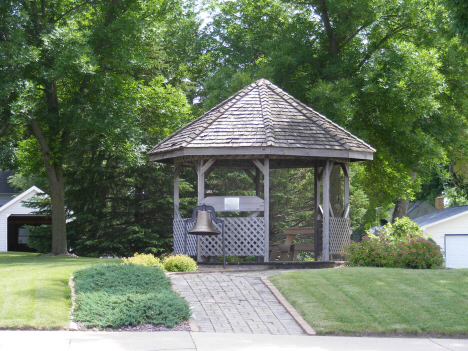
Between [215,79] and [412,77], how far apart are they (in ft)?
26.5

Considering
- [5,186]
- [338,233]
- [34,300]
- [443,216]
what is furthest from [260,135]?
[5,186]

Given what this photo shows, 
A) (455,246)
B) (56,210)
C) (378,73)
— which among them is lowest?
(455,246)

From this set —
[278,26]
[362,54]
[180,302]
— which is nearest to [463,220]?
[362,54]

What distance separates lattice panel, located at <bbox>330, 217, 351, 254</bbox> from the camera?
16438mm

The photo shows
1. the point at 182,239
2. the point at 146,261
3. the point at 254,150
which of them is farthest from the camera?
the point at 182,239

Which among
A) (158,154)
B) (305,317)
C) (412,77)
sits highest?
(412,77)

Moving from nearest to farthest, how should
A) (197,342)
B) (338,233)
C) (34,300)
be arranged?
1. (197,342)
2. (34,300)
3. (338,233)

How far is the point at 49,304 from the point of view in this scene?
945cm

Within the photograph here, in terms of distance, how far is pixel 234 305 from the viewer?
32.9 feet

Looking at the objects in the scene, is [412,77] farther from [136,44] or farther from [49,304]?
[49,304]

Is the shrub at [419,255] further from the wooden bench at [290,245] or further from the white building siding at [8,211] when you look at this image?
the white building siding at [8,211]

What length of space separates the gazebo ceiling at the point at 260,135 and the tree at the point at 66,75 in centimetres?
465

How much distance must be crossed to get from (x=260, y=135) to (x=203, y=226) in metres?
2.93

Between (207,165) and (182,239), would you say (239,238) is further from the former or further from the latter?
(207,165)
